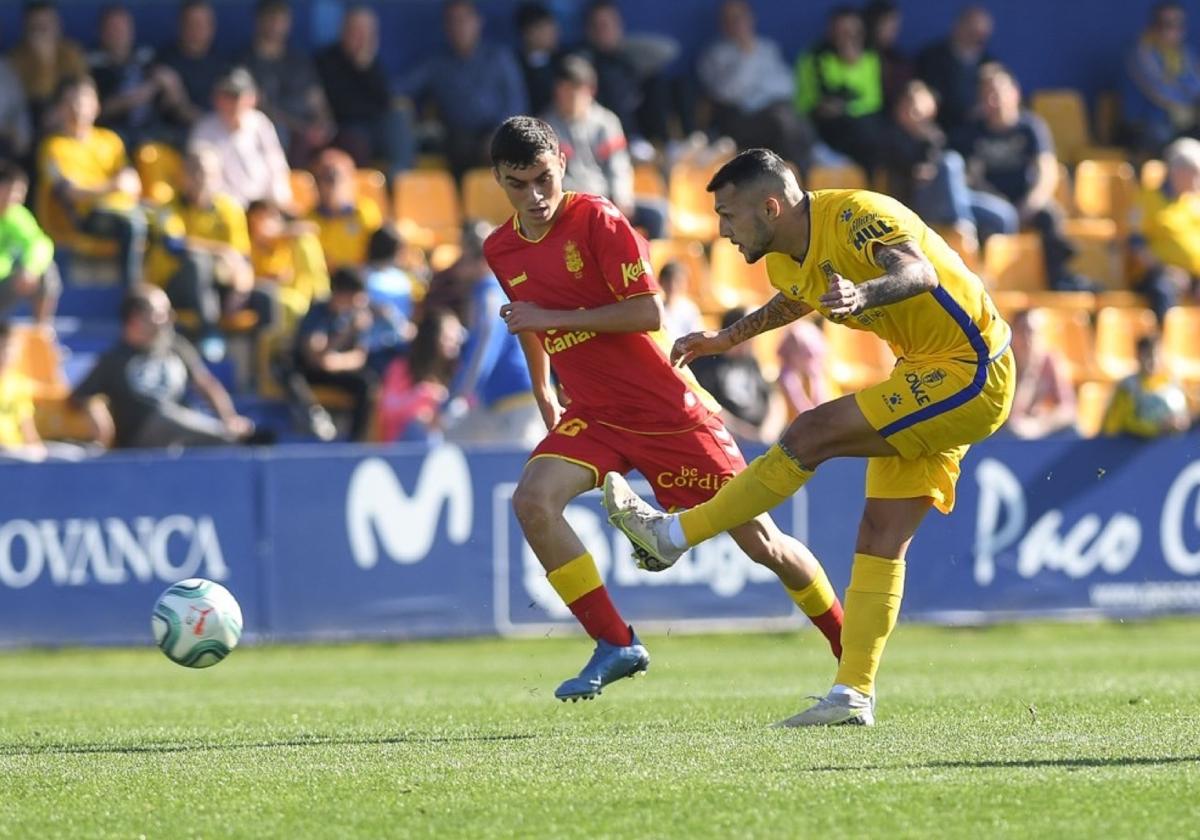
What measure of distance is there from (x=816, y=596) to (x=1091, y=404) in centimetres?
999

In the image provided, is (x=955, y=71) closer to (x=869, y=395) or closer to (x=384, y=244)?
(x=384, y=244)

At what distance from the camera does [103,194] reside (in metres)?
16.7

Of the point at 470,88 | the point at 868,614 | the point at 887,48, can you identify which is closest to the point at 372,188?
the point at 470,88

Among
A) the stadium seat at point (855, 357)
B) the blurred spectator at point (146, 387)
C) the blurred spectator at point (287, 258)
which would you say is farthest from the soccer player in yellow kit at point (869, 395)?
the stadium seat at point (855, 357)

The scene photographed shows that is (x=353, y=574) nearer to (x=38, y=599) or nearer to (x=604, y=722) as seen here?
(x=38, y=599)

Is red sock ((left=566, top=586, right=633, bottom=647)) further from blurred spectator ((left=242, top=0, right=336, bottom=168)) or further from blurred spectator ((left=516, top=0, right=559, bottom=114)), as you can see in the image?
blurred spectator ((left=516, top=0, right=559, bottom=114))

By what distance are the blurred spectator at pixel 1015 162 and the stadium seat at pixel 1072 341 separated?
2.91ft

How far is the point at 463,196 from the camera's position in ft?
61.8

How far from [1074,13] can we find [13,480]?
527 inches

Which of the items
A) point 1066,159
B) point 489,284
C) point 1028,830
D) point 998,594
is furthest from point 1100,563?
point 1028,830

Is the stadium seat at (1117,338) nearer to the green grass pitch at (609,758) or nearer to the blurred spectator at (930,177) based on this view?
the blurred spectator at (930,177)

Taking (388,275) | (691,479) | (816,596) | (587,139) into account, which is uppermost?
(587,139)

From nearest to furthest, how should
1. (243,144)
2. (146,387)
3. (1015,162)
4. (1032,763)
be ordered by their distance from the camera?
1. (1032,763)
2. (146,387)
3. (243,144)
4. (1015,162)

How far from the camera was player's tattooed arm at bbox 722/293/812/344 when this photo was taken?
809 centimetres
